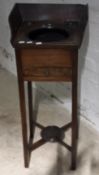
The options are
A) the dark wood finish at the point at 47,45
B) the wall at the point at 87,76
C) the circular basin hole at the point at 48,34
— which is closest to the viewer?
the dark wood finish at the point at 47,45

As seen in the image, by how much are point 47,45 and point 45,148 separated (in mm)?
780

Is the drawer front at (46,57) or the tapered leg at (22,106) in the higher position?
the drawer front at (46,57)

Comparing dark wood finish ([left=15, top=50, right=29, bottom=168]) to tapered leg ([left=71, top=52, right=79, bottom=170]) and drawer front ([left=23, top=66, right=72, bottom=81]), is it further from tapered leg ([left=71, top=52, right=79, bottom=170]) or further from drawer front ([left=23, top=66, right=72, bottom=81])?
tapered leg ([left=71, top=52, right=79, bottom=170])

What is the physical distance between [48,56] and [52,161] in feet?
2.28

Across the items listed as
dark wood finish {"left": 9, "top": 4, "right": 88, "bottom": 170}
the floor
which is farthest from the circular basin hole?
the floor

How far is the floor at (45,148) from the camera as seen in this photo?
5.63 feet

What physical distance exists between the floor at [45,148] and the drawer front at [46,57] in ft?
2.14

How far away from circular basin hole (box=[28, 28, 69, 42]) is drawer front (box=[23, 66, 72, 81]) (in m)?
0.16

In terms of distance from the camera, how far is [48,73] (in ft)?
4.52

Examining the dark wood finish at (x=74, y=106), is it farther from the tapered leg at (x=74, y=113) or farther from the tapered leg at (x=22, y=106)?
the tapered leg at (x=22, y=106)

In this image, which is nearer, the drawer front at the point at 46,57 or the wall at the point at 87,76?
the drawer front at the point at 46,57

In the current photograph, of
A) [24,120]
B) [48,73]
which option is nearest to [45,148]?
[24,120]

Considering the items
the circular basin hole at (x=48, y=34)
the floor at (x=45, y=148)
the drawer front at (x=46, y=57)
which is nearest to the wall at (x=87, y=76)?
the floor at (x=45, y=148)

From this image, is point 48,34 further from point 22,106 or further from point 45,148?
point 45,148
